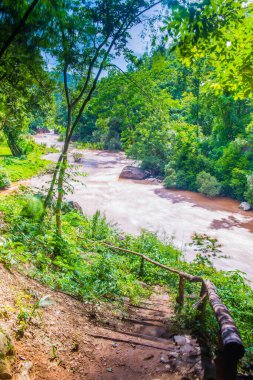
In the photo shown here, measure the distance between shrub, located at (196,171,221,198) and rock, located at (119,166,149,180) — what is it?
6350 mm

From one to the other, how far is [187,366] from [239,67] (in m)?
4.10

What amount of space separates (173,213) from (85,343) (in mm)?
14785

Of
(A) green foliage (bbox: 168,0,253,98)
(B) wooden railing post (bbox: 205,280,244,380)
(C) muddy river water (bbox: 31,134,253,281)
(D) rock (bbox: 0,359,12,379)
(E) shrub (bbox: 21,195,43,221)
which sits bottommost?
(C) muddy river water (bbox: 31,134,253,281)

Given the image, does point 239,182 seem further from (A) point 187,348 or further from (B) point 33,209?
(A) point 187,348

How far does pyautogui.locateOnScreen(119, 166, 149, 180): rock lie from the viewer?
27125 millimetres

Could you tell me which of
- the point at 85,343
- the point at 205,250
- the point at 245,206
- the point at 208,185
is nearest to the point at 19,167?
the point at 208,185

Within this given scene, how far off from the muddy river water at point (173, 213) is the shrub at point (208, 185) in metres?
0.62

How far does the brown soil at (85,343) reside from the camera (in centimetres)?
273

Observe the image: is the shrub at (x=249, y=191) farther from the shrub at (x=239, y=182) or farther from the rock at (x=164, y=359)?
the rock at (x=164, y=359)

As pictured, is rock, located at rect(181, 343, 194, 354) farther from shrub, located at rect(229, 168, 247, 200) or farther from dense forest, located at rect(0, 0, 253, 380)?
shrub, located at rect(229, 168, 247, 200)

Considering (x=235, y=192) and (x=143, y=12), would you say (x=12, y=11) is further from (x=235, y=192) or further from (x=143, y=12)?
(x=235, y=192)

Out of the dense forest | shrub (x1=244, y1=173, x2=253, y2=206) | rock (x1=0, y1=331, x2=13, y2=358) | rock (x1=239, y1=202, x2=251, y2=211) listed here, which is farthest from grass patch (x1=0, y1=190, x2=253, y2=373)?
shrub (x1=244, y1=173, x2=253, y2=206)

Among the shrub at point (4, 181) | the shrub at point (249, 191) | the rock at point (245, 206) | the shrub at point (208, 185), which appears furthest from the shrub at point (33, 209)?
the shrub at point (208, 185)

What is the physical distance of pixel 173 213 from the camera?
17.7 metres
